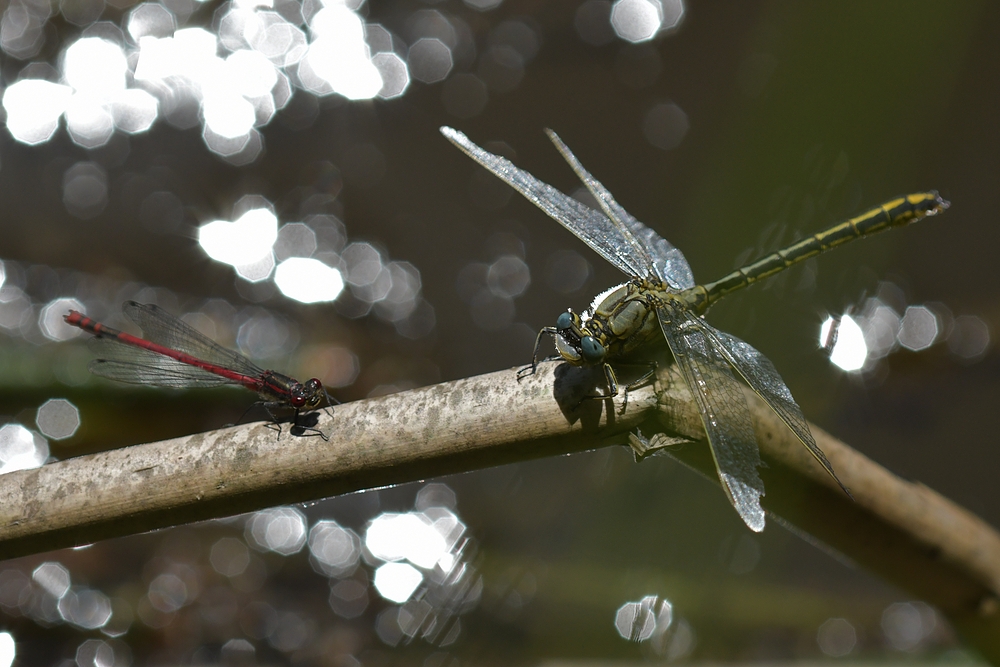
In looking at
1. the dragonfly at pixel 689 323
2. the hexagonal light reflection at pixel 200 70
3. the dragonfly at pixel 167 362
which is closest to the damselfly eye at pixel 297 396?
Result: the dragonfly at pixel 167 362

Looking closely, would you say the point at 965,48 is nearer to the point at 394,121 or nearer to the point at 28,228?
the point at 394,121

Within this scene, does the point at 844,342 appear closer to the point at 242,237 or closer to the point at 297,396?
the point at 297,396

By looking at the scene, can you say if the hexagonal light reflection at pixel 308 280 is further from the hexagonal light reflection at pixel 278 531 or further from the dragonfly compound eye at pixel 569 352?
the dragonfly compound eye at pixel 569 352

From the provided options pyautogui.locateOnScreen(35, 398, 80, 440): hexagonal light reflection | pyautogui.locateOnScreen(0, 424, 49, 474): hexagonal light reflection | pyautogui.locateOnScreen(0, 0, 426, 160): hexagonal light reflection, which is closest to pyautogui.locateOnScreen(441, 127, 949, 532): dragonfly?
Result: pyautogui.locateOnScreen(35, 398, 80, 440): hexagonal light reflection

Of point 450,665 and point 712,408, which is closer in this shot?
point 712,408

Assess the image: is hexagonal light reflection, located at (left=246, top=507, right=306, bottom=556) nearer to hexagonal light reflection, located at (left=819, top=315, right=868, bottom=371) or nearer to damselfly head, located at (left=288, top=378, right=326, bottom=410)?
damselfly head, located at (left=288, top=378, right=326, bottom=410)

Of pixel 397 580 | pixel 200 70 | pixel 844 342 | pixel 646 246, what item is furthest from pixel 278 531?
→ pixel 200 70

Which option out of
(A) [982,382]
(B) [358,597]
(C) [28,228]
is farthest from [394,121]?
(A) [982,382]
